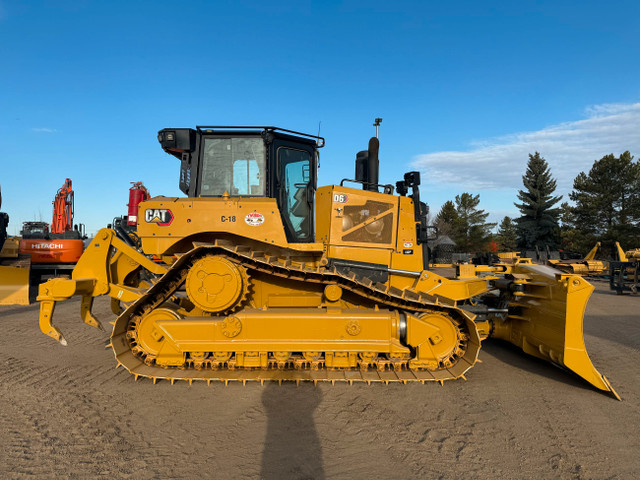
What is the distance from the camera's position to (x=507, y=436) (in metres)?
3.62

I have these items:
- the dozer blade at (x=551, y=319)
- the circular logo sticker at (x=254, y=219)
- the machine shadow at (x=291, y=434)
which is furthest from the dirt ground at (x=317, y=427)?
the circular logo sticker at (x=254, y=219)

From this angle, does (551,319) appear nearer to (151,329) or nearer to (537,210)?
(151,329)

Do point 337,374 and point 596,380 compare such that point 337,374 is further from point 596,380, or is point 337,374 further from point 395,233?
point 596,380

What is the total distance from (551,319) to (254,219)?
411 cm

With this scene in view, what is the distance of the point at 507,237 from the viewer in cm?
5878

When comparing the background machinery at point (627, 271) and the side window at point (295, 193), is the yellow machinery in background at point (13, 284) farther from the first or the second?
the background machinery at point (627, 271)

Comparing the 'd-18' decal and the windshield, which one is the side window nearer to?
the windshield

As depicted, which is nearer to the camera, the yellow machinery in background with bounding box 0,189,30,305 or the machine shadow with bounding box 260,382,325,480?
the machine shadow with bounding box 260,382,325,480

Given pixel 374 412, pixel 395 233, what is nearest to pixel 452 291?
pixel 395 233

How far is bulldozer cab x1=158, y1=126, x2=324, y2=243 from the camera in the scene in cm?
536

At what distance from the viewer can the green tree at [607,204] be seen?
31.7 m

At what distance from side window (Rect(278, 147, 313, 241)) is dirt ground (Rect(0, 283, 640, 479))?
213 centimetres

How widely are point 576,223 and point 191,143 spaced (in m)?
39.3

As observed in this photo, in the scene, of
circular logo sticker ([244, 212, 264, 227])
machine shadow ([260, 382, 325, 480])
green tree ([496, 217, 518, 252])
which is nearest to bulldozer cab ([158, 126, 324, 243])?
circular logo sticker ([244, 212, 264, 227])
